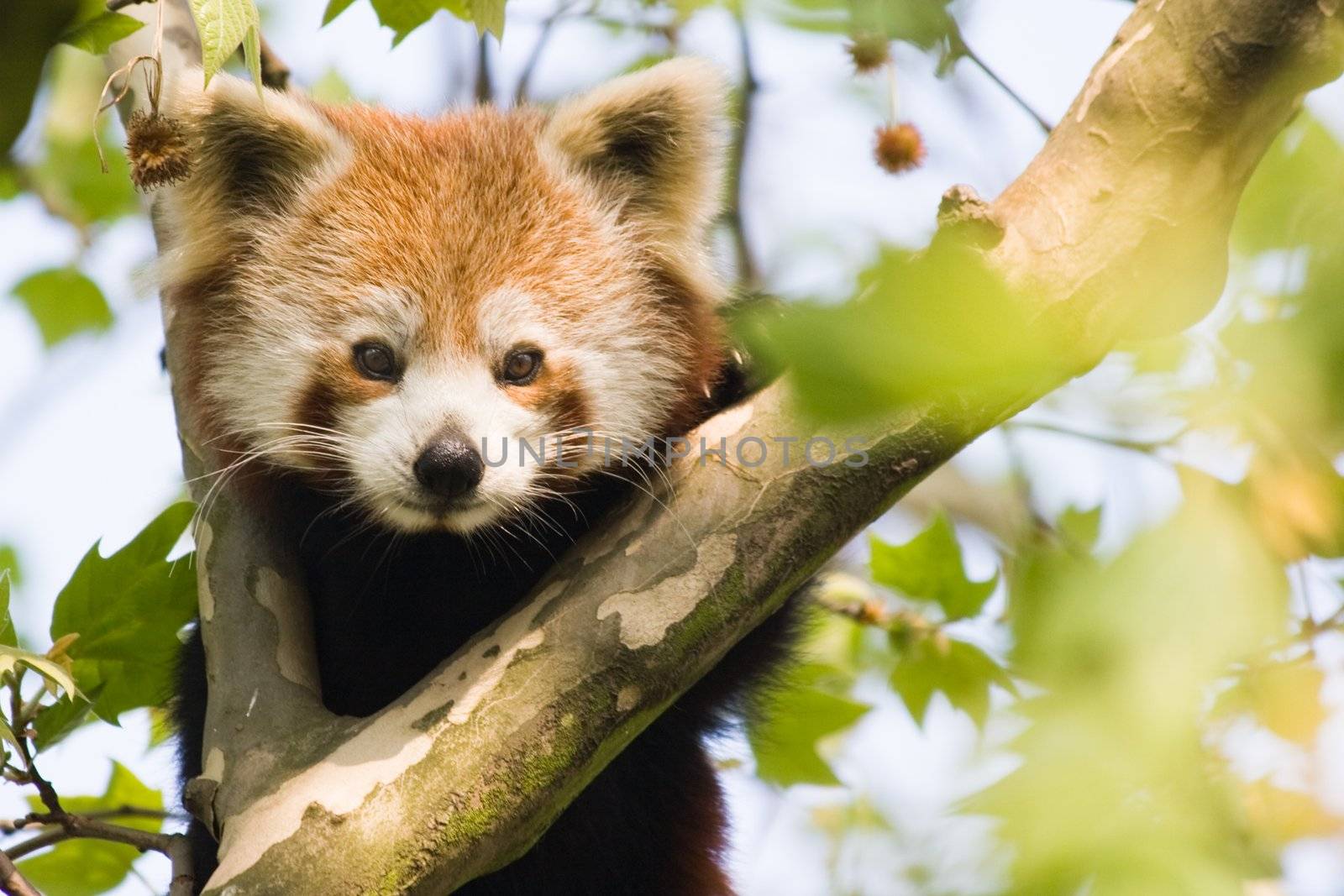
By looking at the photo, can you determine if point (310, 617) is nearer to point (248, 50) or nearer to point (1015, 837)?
point (248, 50)

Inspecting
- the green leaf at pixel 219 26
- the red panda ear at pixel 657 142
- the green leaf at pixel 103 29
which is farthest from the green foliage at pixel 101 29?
the red panda ear at pixel 657 142

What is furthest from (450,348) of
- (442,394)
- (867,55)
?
(867,55)

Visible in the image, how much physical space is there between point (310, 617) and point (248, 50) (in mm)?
1343

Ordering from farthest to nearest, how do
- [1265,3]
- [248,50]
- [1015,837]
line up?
[248,50] < [1265,3] < [1015,837]

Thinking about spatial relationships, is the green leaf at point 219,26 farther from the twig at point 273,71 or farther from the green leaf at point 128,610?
the twig at point 273,71

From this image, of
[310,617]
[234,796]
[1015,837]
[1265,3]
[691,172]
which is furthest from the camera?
[691,172]

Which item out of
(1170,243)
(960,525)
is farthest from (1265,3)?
(960,525)

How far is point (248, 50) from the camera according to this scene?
7.29ft

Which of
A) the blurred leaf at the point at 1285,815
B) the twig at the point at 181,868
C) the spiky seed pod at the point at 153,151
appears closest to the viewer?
the blurred leaf at the point at 1285,815

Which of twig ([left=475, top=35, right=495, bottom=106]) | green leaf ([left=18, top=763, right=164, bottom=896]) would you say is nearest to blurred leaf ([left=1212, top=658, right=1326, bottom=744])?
green leaf ([left=18, top=763, right=164, bottom=896])

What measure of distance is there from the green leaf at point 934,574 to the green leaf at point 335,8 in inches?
78.2

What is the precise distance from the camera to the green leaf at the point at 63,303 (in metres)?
5.16

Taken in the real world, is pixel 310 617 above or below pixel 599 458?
below

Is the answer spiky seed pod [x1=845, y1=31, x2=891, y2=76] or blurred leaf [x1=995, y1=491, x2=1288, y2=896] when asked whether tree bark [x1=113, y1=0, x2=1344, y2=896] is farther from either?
spiky seed pod [x1=845, y1=31, x2=891, y2=76]
